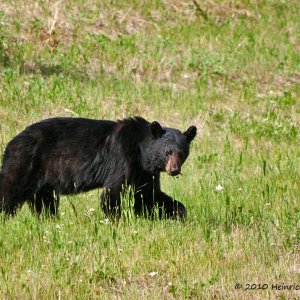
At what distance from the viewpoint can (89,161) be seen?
849 centimetres

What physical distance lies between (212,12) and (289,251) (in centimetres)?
1032

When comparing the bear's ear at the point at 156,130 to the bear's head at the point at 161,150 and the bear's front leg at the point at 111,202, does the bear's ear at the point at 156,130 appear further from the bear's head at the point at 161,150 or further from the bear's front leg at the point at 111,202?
the bear's front leg at the point at 111,202

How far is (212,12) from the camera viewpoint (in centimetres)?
1686

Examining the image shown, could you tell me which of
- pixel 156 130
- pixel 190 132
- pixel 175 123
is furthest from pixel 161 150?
pixel 175 123

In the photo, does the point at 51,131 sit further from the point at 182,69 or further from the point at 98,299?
the point at 182,69

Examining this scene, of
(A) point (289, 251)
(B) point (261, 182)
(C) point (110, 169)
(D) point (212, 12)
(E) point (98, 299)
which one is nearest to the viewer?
(E) point (98, 299)

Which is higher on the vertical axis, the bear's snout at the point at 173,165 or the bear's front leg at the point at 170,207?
the bear's snout at the point at 173,165

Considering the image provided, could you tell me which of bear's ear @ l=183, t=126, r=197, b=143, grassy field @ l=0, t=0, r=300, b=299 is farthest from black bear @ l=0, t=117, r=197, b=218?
grassy field @ l=0, t=0, r=300, b=299

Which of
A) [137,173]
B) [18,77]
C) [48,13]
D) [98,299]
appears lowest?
[98,299]

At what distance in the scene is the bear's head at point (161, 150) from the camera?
836 cm

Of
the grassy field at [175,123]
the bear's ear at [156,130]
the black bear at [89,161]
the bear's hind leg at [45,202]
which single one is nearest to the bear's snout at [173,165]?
the black bear at [89,161]

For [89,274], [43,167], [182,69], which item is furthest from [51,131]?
[182,69]

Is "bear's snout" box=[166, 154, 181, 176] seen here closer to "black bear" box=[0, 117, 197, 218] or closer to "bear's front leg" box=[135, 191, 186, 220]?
"black bear" box=[0, 117, 197, 218]

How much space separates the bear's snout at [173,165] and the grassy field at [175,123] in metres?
0.48
